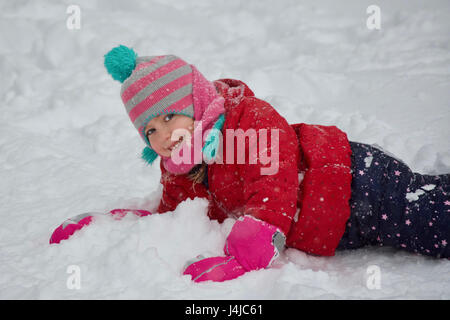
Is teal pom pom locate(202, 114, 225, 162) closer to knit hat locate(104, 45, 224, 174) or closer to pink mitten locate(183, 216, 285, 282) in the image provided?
knit hat locate(104, 45, 224, 174)

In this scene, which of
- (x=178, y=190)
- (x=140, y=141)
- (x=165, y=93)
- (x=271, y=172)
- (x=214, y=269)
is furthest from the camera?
(x=140, y=141)

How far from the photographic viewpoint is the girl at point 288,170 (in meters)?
1.26

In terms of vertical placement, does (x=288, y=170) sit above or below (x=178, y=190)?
above

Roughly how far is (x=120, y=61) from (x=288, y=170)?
0.65 m

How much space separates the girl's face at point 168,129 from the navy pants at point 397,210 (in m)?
0.56

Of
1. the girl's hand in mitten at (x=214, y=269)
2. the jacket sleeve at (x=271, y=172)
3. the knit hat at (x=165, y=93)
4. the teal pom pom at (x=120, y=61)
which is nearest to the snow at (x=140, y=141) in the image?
the girl's hand in mitten at (x=214, y=269)

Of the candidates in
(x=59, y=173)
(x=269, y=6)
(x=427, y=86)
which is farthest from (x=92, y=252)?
(x=269, y=6)

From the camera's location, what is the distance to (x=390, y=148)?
2.04 metres

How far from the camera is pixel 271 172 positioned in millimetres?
1213

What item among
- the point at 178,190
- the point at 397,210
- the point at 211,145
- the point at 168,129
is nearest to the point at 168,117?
the point at 168,129

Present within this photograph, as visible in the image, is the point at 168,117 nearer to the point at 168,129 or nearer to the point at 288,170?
the point at 168,129

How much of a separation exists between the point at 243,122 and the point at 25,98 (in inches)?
79.2

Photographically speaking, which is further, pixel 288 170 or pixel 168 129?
pixel 168 129
